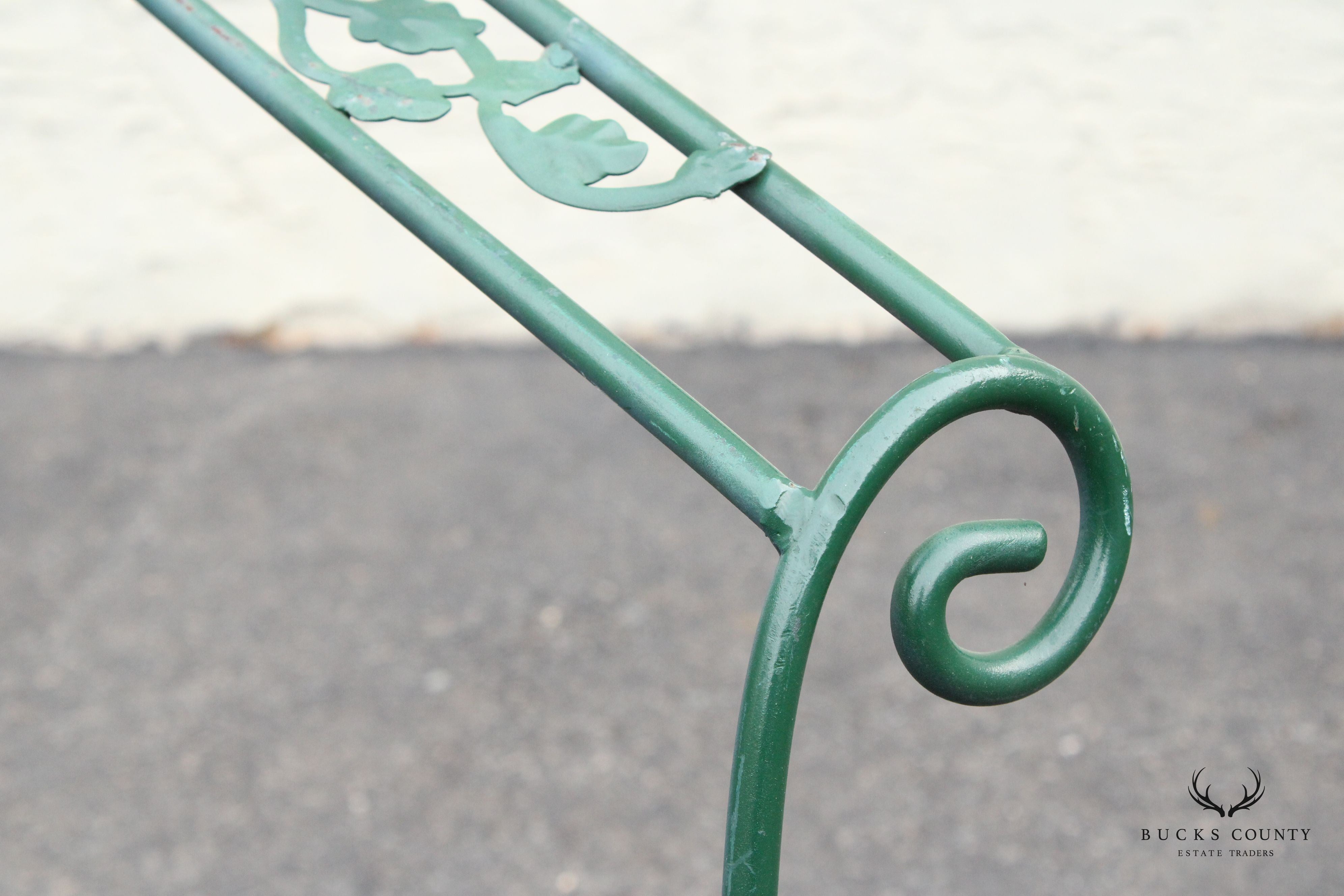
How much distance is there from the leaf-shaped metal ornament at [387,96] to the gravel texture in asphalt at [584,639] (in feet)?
5.21

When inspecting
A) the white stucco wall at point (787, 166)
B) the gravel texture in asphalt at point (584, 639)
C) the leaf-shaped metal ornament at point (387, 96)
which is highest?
the leaf-shaped metal ornament at point (387, 96)

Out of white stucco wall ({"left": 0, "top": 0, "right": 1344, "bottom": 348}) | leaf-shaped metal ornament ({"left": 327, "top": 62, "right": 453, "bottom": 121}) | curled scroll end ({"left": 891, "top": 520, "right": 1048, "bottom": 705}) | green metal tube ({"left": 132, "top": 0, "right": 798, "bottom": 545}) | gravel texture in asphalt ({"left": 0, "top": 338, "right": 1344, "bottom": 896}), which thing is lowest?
gravel texture in asphalt ({"left": 0, "top": 338, "right": 1344, "bottom": 896})

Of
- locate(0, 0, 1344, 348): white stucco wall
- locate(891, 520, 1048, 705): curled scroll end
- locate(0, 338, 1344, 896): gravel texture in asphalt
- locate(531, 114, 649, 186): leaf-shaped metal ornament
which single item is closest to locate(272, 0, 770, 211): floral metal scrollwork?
locate(531, 114, 649, 186): leaf-shaped metal ornament

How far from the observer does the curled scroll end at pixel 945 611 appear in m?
0.66

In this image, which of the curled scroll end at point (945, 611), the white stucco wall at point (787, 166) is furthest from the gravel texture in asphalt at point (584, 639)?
the curled scroll end at point (945, 611)

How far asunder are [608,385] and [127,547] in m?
2.65

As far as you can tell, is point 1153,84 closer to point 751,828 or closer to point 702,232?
point 702,232

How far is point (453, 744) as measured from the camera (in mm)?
2381

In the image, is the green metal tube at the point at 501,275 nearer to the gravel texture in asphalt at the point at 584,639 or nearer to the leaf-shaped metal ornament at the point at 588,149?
the leaf-shaped metal ornament at the point at 588,149

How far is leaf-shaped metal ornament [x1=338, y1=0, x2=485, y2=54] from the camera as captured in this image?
98 cm

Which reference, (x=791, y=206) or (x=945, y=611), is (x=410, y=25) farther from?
(x=945, y=611)

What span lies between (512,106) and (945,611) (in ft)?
1.69

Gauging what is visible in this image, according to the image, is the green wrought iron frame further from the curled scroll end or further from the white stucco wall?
the white stucco wall

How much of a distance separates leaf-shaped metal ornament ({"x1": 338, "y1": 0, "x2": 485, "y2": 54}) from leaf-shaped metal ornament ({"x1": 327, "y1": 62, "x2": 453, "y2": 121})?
0.19 feet
